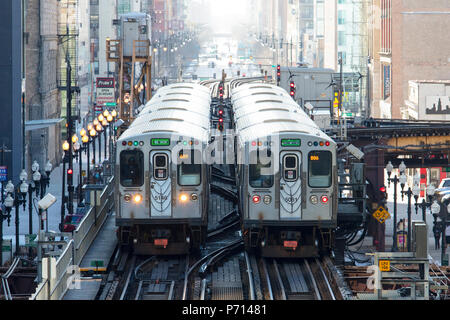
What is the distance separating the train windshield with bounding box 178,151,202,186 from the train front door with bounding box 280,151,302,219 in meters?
2.02

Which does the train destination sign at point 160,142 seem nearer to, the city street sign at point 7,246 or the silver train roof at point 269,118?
the silver train roof at point 269,118

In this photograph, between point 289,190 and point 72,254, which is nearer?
point 72,254

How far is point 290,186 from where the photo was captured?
74.4 feet

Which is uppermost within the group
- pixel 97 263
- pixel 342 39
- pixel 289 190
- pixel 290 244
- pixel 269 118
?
pixel 342 39

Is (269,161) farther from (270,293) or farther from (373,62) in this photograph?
(373,62)

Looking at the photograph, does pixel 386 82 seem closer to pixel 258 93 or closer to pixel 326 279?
pixel 258 93

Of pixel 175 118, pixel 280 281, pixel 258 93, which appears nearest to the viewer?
pixel 280 281

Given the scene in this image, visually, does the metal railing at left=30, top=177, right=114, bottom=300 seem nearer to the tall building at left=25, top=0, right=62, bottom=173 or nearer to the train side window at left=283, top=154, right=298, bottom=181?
the train side window at left=283, top=154, right=298, bottom=181

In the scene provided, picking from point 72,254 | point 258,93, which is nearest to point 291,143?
point 72,254

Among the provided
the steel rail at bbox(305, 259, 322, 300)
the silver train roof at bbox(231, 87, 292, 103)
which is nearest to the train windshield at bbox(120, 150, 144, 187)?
the steel rail at bbox(305, 259, 322, 300)

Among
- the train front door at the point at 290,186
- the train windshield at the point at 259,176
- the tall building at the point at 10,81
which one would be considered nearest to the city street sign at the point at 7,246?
the train windshield at the point at 259,176

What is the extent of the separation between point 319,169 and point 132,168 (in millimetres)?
4336

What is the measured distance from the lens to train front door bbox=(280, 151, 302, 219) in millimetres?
22609

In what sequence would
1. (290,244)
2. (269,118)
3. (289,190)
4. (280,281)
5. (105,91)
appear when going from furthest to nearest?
(105,91), (269,118), (290,244), (289,190), (280,281)
